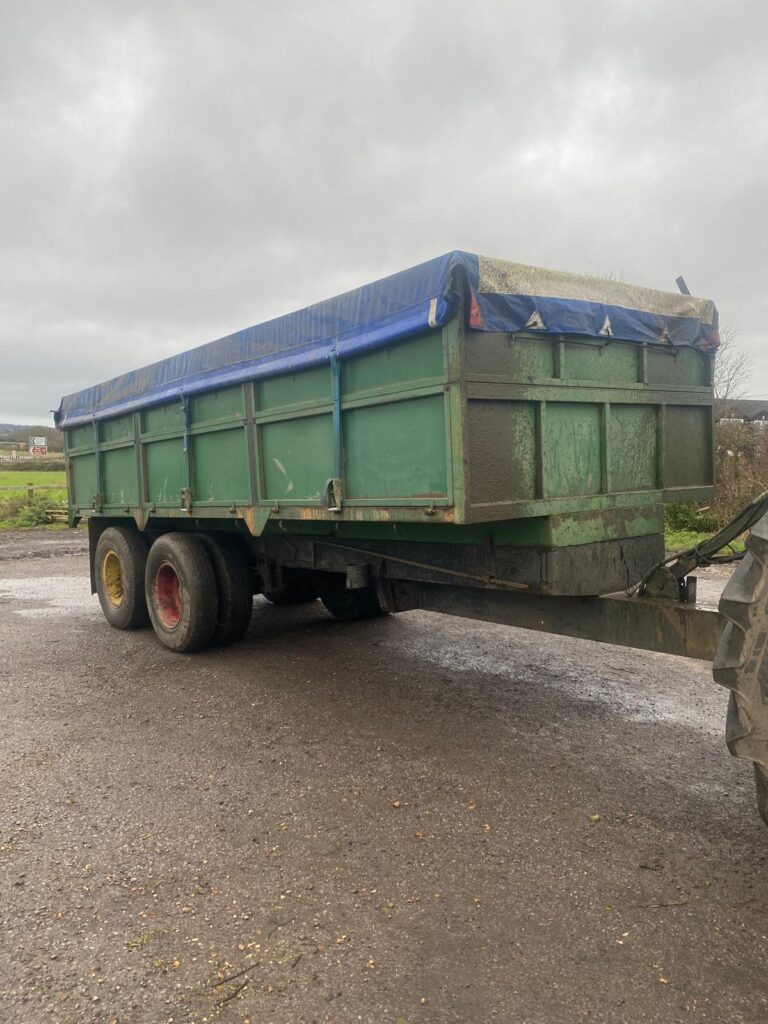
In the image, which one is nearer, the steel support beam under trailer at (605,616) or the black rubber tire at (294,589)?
the steel support beam under trailer at (605,616)

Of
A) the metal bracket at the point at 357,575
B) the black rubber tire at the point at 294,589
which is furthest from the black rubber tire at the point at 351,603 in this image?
the metal bracket at the point at 357,575

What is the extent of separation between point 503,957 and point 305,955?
65cm

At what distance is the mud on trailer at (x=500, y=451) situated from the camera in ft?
11.4

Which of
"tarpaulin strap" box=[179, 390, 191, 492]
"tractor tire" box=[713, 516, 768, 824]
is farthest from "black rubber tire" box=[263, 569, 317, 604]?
"tractor tire" box=[713, 516, 768, 824]

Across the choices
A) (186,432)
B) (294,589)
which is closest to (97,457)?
(186,432)

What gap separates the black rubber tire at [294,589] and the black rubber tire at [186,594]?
58cm

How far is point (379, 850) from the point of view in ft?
10.3

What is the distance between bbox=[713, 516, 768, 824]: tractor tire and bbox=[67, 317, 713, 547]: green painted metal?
3.83 feet

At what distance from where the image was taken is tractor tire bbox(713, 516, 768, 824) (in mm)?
2572

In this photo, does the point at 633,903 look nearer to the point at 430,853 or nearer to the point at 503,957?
the point at 503,957

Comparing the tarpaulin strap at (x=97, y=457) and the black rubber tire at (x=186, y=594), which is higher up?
the tarpaulin strap at (x=97, y=457)

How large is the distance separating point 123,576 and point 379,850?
16.1 feet

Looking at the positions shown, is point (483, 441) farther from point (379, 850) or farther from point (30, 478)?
point (30, 478)

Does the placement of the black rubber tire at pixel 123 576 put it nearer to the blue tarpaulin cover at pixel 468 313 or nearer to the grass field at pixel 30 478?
the blue tarpaulin cover at pixel 468 313
